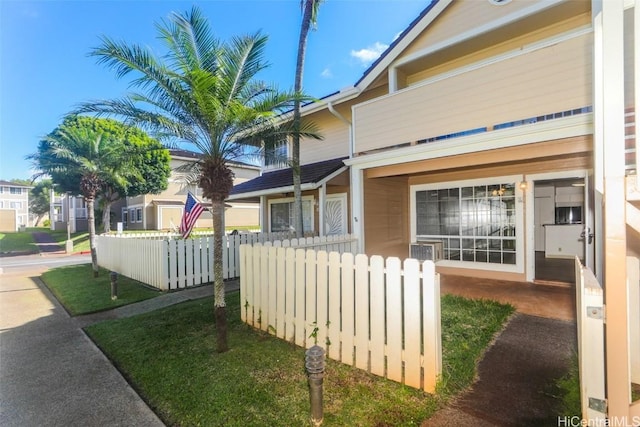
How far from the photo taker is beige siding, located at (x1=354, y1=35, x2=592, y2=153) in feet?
15.5

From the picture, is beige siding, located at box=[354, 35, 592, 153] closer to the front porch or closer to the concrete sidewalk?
the front porch

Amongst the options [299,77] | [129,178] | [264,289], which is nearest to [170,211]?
[129,178]

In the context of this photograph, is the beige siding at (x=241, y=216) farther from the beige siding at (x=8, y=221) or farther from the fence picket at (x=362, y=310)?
the beige siding at (x=8, y=221)

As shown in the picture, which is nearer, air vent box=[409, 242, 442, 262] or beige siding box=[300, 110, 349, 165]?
air vent box=[409, 242, 442, 262]

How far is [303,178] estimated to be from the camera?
390 inches

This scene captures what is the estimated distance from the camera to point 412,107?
6.63m

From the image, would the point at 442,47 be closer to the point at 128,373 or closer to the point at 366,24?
the point at 366,24

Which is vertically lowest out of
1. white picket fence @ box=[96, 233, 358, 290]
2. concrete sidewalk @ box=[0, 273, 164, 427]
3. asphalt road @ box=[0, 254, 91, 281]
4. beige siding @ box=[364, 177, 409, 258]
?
asphalt road @ box=[0, 254, 91, 281]

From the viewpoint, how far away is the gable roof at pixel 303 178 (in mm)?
9172

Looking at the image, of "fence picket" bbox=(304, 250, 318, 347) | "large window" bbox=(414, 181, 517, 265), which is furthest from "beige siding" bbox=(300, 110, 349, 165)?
"fence picket" bbox=(304, 250, 318, 347)

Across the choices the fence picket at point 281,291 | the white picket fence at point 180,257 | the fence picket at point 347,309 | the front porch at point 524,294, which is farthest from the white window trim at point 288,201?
the fence picket at point 347,309

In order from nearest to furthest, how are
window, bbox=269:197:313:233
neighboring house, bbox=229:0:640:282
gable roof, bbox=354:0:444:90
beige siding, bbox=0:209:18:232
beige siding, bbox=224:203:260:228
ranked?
neighboring house, bbox=229:0:640:282, gable roof, bbox=354:0:444:90, window, bbox=269:197:313:233, beige siding, bbox=224:203:260:228, beige siding, bbox=0:209:18:232

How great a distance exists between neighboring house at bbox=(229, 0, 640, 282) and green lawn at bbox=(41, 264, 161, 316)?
5132mm

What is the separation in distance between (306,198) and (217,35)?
7414 mm
